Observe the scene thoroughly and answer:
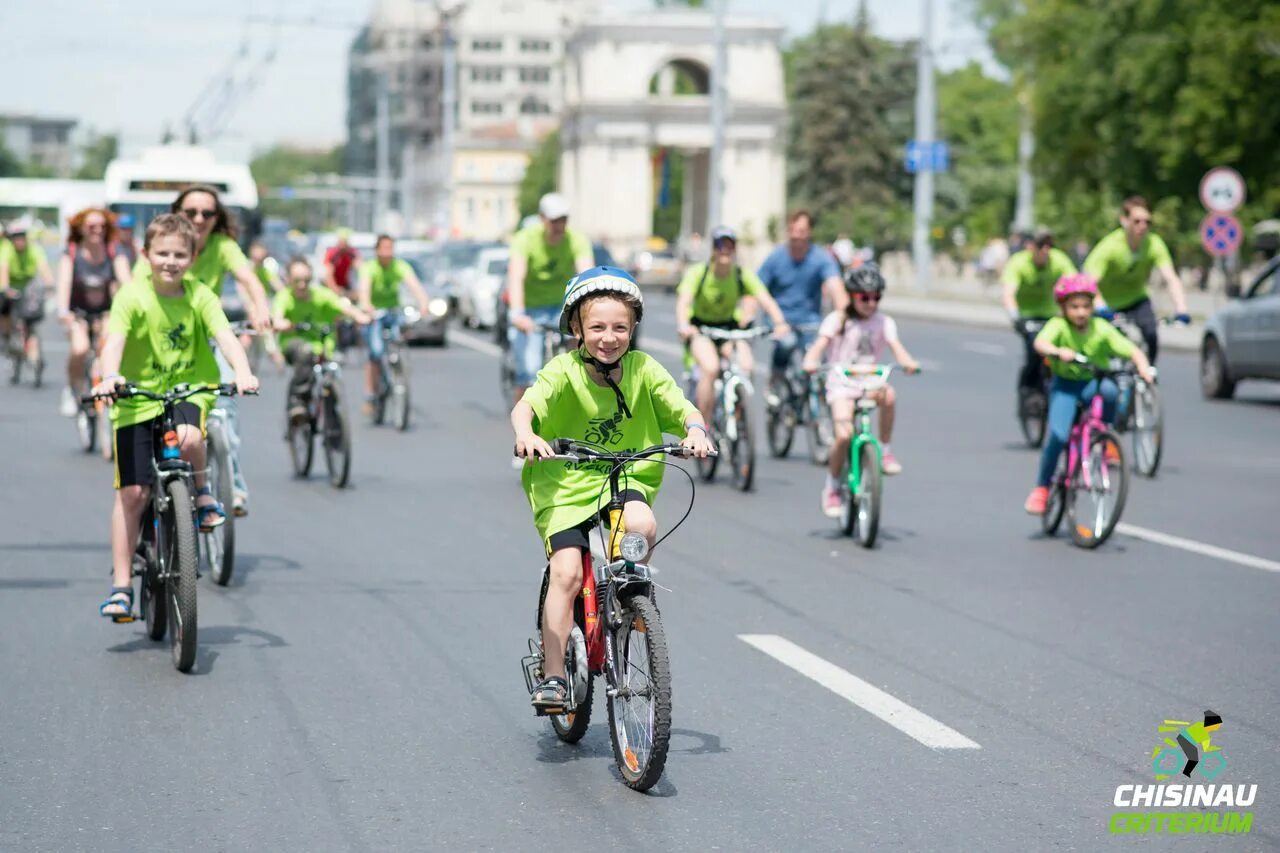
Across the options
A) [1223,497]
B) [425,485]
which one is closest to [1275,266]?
[1223,497]

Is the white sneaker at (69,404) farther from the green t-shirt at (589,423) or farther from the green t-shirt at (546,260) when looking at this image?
the green t-shirt at (589,423)

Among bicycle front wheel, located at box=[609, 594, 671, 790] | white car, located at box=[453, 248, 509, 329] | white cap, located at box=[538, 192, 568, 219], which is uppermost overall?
white cap, located at box=[538, 192, 568, 219]

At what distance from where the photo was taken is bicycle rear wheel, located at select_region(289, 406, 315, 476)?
1462 centimetres

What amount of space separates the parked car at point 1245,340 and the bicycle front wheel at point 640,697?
1673 centimetres

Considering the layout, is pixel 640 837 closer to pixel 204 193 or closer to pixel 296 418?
pixel 204 193

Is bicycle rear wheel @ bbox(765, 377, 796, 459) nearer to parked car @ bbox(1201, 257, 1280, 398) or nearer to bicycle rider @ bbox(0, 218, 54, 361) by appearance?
parked car @ bbox(1201, 257, 1280, 398)

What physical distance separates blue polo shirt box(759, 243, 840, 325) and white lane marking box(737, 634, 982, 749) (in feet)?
25.0

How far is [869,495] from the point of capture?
1134cm

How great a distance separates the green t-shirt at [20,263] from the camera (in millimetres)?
22659

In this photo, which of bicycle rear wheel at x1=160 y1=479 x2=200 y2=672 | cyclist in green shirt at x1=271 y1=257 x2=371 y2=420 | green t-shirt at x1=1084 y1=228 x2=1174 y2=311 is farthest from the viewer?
green t-shirt at x1=1084 y1=228 x2=1174 y2=311

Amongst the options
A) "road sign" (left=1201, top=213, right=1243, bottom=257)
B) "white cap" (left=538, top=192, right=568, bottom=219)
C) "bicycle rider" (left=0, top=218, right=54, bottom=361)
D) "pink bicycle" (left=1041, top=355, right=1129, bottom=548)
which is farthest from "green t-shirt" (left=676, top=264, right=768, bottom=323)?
"road sign" (left=1201, top=213, right=1243, bottom=257)

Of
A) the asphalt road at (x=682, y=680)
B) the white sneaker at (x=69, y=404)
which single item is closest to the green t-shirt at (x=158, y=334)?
the asphalt road at (x=682, y=680)

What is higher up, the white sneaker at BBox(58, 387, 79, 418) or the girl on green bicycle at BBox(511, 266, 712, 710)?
the girl on green bicycle at BBox(511, 266, 712, 710)

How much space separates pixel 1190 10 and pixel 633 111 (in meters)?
61.6
